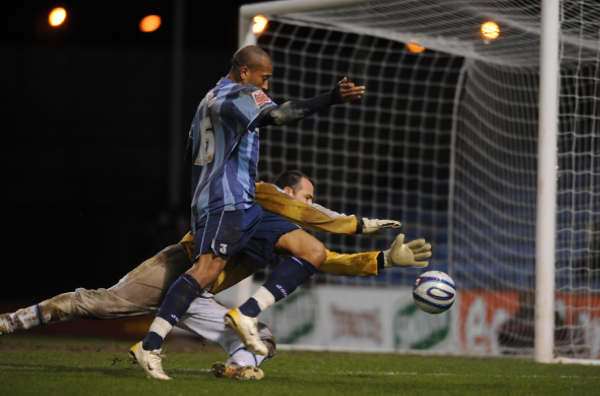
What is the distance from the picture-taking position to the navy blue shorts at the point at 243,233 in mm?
6613

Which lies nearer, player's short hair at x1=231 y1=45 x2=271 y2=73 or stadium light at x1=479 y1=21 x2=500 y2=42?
player's short hair at x1=231 y1=45 x2=271 y2=73

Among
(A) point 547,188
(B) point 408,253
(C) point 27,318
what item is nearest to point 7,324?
(C) point 27,318

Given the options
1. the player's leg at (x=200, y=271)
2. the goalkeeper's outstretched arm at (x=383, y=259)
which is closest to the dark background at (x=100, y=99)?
the goalkeeper's outstretched arm at (x=383, y=259)

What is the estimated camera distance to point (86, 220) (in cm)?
2270

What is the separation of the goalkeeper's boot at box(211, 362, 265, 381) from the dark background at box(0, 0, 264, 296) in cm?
1725

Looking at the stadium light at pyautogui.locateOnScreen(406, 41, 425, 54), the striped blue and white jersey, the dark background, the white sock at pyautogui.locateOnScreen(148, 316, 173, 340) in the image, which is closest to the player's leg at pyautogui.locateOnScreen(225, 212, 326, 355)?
the striped blue and white jersey

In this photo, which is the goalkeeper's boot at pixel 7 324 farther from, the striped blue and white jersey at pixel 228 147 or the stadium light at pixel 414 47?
the stadium light at pixel 414 47

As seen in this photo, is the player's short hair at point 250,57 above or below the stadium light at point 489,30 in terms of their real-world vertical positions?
below

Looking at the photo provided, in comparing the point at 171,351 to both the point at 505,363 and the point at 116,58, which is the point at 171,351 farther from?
the point at 116,58

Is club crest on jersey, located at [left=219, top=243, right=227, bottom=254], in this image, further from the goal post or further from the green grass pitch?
the goal post

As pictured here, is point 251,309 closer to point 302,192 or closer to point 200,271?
point 200,271

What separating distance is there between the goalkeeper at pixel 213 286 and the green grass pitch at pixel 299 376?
0.25 meters

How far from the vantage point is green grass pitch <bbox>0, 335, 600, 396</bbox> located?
6.16m

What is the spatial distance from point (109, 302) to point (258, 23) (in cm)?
495
